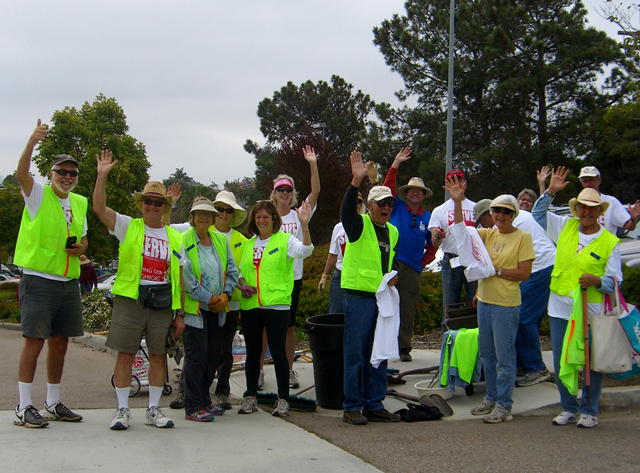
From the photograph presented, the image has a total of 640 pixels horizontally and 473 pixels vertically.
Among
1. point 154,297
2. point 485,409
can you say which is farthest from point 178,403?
point 485,409

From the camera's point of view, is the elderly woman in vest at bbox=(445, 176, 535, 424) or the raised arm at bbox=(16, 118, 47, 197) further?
the elderly woman in vest at bbox=(445, 176, 535, 424)

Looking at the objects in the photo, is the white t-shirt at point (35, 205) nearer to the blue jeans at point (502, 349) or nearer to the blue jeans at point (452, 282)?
the blue jeans at point (502, 349)

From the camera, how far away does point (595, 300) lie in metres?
5.40

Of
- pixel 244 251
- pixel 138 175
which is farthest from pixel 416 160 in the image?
pixel 244 251

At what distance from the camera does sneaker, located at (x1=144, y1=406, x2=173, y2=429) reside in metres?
5.16

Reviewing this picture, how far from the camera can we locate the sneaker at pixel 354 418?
18.3 ft

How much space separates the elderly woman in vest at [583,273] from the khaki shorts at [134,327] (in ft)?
11.3

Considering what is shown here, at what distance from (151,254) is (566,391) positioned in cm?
377

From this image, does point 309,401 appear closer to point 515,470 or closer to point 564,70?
point 515,470

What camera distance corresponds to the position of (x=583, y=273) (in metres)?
5.45

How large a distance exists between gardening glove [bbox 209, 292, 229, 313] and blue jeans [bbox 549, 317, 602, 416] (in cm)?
296

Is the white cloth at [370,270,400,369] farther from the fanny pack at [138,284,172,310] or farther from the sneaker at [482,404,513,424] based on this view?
the fanny pack at [138,284,172,310]

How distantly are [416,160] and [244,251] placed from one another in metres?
26.1

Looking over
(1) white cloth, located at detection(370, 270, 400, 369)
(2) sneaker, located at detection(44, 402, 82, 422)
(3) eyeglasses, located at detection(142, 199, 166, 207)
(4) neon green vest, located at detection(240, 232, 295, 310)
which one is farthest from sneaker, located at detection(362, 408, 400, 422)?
(3) eyeglasses, located at detection(142, 199, 166, 207)
